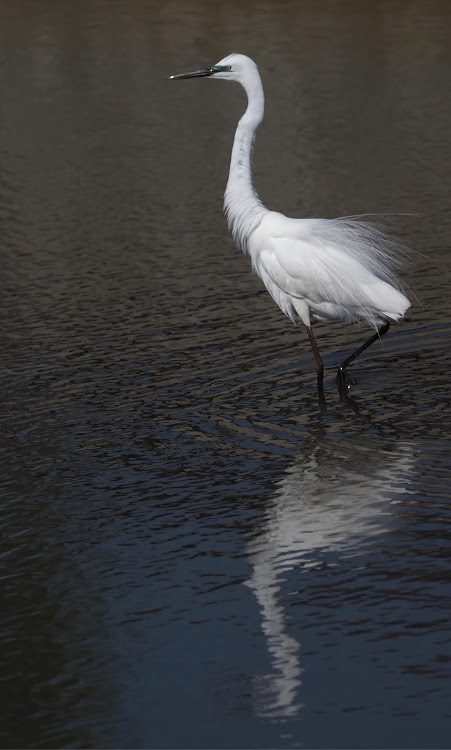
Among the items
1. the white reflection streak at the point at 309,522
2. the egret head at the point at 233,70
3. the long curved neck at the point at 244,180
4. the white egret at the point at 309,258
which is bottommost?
the white reflection streak at the point at 309,522

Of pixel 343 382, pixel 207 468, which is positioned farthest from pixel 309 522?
pixel 343 382

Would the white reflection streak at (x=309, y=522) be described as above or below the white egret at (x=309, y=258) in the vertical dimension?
below

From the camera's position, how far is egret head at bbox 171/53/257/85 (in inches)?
307

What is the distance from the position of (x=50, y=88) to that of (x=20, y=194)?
567 centimetres

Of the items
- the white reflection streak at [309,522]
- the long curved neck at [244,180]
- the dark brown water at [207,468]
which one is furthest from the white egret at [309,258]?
the white reflection streak at [309,522]

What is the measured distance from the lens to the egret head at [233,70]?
7793 millimetres

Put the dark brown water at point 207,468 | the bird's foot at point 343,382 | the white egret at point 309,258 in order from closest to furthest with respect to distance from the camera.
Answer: the dark brown water at point 207,468
the white egret at point 309,258
the bird's foot at point 343,382

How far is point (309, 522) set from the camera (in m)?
5.60

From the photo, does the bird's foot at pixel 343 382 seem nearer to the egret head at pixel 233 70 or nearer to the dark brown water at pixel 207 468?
the dark brown water at pixel 207 468

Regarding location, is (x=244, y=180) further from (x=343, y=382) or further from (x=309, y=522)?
(x=309, y=522)

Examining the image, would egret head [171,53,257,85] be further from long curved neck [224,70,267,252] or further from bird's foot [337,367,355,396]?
bird's foot [337,367,355,396]

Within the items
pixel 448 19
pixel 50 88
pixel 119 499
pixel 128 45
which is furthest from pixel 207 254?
pixel 448 19

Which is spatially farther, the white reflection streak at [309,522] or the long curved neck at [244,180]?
the long curved neck at [244,180]

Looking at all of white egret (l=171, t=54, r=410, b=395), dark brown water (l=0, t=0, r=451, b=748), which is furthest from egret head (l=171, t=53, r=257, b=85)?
dark brown water (l=0, t=0, r=451, b=748)
